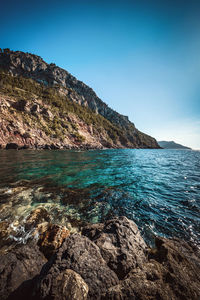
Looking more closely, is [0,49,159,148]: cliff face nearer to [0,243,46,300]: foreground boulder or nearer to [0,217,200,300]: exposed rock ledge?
[0,243,46,300]: foreground boulder

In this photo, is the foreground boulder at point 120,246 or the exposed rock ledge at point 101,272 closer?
the exposed rock ledge at point 101,272

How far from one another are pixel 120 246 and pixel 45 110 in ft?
210

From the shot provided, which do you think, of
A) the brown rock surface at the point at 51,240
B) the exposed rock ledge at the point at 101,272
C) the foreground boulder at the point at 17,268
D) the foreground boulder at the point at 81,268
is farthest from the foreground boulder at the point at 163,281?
the brown rock surface at the point at 51,240

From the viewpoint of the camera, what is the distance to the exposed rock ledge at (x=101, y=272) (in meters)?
2.12

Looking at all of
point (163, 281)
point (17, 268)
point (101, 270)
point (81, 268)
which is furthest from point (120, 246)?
point (17, 268)

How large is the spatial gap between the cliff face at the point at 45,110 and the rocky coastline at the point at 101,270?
134 ft

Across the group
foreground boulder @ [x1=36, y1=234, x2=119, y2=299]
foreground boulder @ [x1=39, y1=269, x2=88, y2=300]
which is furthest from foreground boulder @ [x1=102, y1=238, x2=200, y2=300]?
foreground boulder @ [x1=39, y1=269, x2=88, y2=300]

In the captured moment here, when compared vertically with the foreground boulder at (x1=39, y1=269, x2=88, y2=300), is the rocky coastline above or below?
below

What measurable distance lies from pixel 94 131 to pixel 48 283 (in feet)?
265

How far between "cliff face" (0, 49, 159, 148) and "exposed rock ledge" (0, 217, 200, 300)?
41062mm

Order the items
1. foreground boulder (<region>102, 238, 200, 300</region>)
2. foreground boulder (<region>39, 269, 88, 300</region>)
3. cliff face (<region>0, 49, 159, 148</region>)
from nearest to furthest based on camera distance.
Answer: foreground boulder (<region>39, 269, 88, 300</region>), foreground boulder (<region>102, 238, 200, 300</region>), cliff face (<region>0, 49, 159, 148</region>)

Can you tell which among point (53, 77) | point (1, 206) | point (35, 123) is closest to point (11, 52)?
point (53, 77)

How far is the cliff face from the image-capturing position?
4091 cm

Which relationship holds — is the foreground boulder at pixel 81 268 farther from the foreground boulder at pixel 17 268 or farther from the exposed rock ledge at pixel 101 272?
the foreground boulder at pixel 17 268
